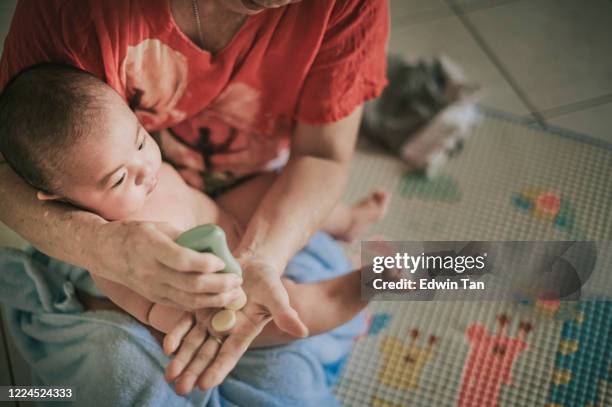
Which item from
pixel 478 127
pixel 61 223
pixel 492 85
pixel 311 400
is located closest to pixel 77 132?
pixel 61 223

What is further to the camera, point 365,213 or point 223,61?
point 365,213

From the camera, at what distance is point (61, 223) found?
0.75 m

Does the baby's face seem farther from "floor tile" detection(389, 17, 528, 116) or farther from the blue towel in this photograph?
"floor tile" detection(389, 17, 528, 116)

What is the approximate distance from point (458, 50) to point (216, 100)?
2.82 ft

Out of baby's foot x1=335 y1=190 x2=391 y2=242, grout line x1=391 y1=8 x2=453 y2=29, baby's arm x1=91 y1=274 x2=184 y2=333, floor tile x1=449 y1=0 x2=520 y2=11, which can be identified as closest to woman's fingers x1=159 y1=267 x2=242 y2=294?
baby's arm x1=91 y1=274 x2=184 y2=333

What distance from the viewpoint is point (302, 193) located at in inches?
35.2

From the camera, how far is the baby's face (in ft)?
2.32

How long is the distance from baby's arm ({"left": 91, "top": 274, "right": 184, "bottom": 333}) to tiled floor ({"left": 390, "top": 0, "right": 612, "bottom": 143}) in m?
0.96

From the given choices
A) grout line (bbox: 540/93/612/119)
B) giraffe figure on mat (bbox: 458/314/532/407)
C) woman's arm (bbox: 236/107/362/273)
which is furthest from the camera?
grout line (bbox: 540/93/612/119)

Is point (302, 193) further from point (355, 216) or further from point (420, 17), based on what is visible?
point (420, 17)

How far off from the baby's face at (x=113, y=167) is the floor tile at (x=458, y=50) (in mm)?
909

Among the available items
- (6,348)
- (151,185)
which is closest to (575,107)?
(151,185)

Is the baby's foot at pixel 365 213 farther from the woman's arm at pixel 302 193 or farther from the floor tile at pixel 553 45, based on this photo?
the floor tile at pixel 553 45

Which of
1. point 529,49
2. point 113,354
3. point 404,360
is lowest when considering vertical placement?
point 404,360
